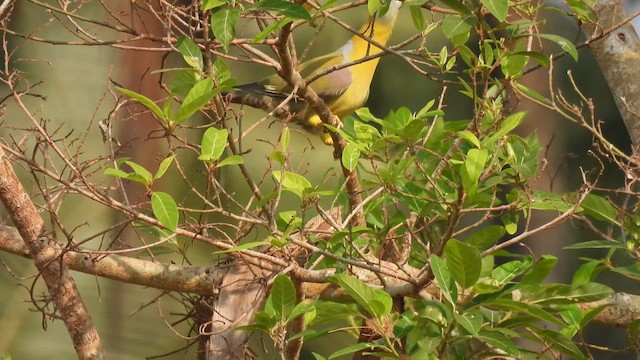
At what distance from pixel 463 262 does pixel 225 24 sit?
419 millimetres

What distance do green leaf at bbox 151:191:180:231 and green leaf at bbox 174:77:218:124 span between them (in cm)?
11

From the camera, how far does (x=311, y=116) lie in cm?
239

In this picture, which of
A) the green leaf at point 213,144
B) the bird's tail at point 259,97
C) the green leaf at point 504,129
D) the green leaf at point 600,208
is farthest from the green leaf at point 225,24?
the bird's tail at point 259,97

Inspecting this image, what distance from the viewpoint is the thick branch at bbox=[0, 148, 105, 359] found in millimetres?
1433

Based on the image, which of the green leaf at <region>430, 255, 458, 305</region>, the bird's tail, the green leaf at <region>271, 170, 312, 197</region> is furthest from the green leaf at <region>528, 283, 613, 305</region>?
the bird's tail

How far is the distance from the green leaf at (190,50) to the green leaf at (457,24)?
0.35 meters

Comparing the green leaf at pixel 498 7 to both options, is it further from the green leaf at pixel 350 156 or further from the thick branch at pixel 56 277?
the thick branch at pixel 56 277

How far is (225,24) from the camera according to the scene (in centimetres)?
107

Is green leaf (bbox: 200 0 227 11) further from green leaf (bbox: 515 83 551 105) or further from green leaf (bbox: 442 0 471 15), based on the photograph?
green leaf (bbox: 515 83 551 105)

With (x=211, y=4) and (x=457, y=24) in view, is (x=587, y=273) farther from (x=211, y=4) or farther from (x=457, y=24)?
(x=211, y=4)

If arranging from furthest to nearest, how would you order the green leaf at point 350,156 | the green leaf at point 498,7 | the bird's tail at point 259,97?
1. the bird's tail at point 259,97
2. the green leaf at point 350,156
3. the green leaf at point 498,7

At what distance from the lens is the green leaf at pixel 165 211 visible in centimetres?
111

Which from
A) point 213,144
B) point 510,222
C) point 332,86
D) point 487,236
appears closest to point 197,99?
point 213,144

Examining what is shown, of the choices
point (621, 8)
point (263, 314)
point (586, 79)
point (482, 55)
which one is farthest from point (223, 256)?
point (586, 79)
